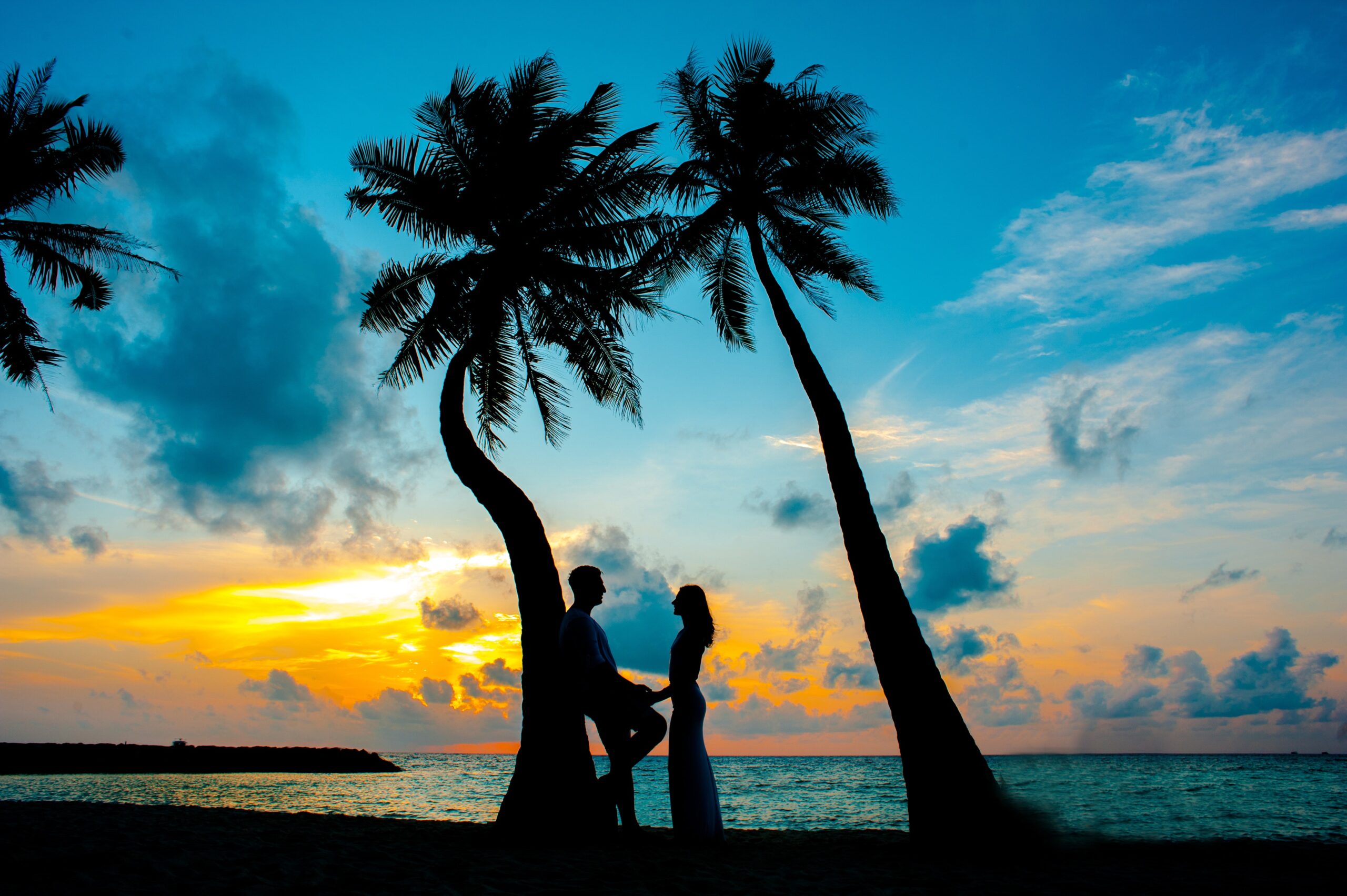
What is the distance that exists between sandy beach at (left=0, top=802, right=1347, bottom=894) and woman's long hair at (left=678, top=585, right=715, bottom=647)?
185 centimetres

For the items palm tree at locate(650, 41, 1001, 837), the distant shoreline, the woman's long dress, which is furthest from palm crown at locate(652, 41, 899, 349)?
the distant shoreline

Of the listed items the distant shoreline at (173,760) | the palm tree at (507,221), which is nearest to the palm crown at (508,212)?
the palm tree at (507,221)

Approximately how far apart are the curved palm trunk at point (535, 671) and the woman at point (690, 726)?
3.58ft

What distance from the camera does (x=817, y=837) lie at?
358 inches

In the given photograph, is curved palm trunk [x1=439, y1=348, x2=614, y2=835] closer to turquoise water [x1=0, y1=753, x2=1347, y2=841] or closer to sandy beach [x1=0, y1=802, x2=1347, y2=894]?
sandy beach [x1=0, y1=802, x2=1347, y2=894]

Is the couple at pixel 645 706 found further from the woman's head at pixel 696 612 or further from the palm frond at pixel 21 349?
the palm frond at pixel 21 349

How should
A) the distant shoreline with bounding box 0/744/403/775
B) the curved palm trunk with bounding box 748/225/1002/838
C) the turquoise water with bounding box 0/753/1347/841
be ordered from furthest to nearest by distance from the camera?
1. the distant shoreline with bounding box 0/744/403/775
2. the turquoise water with bounding box 0/753/1347/841
3. the curved palm trunk with bounding box 748/225/1002/838

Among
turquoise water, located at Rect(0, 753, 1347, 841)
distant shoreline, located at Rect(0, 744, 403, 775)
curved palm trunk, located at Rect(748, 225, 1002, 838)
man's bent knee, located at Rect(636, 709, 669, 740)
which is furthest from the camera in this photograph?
distant shoreline, located at Rect(0, 744, 403, 775)

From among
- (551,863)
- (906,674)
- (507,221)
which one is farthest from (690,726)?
(507,221)

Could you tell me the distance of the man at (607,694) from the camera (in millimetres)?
6629

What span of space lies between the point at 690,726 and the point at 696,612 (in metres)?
1.08

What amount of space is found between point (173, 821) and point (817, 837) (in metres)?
7.20

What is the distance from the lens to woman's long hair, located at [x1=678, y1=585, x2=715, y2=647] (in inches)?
276

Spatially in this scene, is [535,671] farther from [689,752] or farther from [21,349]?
[21,349]
